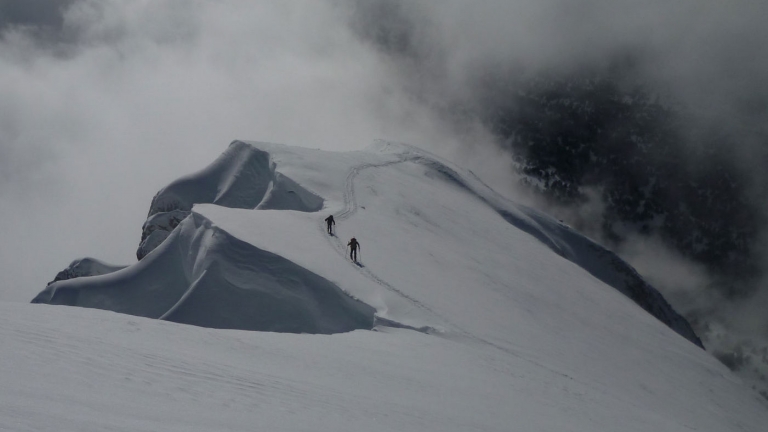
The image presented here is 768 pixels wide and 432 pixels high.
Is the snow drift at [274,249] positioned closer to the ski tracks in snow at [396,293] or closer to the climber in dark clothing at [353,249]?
the ski tracks in snow at [396,293]

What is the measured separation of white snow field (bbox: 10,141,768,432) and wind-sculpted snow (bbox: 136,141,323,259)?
10 centimetres

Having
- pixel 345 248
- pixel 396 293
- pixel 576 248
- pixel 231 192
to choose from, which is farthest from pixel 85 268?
pixel 576 248

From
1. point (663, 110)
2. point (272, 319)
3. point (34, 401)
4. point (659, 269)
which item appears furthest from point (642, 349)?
point (663, 110)

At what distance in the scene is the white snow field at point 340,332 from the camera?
11023mm

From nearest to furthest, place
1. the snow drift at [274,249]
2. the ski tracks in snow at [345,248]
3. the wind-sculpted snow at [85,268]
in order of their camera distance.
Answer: the ski tracks in snow at [345,248]
the snow drift at [274,249]
the wind-sculpted snow at [85,268]

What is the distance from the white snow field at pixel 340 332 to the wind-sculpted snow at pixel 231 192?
0.10 m

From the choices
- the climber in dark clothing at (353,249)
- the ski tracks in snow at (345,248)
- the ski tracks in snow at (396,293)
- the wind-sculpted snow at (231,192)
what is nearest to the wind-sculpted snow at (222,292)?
the ski tracks in snow at (345,248)

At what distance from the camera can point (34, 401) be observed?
8609 millimetres

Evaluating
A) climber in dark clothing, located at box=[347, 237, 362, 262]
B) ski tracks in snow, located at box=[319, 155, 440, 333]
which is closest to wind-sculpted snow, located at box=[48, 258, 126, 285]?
ski tracks in snow, located at box=[319, 155, 440, 333]

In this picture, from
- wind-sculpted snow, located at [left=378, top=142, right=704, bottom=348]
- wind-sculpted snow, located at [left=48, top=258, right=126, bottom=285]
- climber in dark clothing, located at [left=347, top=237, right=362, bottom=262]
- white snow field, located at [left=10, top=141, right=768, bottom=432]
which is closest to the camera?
white snow field, located at [left=10, top=141, right=768, bottom=432]

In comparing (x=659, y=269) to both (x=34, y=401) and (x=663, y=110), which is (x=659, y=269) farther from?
(x=34, y=401)

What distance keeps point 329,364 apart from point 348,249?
1134 centimetres

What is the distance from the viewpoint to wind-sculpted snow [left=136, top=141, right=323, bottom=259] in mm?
35062

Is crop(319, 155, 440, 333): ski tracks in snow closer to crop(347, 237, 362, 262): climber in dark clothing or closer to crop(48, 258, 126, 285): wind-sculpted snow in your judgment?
crop(347, 237, 362, 262): climber in dark clothing
